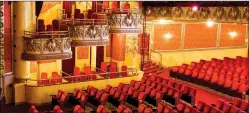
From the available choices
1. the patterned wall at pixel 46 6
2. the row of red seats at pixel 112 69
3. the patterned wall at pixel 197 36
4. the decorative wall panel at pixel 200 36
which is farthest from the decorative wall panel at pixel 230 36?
the patterned wall at pixel 46 6

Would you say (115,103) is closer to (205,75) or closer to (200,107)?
(200,107)

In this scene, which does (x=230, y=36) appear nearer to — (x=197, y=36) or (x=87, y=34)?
(x=197, y=36)

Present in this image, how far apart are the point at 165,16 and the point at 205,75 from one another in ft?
16.6

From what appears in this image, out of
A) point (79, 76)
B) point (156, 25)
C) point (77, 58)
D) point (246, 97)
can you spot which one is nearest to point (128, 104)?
point (79, 76)

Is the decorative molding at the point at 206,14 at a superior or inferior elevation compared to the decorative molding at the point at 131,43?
superior

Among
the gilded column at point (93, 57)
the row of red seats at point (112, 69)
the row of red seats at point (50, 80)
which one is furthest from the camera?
the gilded column at point (93, 57)

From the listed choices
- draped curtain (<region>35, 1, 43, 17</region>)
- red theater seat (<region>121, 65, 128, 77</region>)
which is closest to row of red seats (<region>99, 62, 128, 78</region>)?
red theater seat (<region>121, 65, 128, 77</region>)

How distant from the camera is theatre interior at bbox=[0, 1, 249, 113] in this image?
42.4 feet

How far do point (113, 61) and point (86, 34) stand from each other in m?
4.54

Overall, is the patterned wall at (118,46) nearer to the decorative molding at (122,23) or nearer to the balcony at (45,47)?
the decorative molding at (122,23)

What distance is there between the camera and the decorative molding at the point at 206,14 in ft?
54.7

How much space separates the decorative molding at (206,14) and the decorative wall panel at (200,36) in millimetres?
1397

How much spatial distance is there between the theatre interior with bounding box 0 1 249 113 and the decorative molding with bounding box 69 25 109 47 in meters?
0.04

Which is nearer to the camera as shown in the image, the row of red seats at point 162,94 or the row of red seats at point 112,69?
the row of red seats at point 162,94
